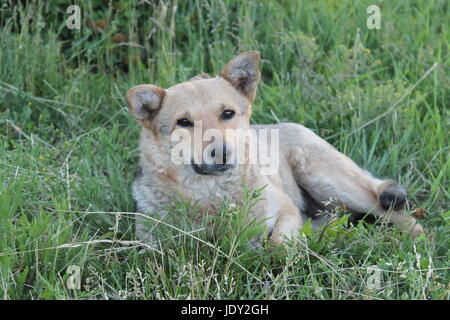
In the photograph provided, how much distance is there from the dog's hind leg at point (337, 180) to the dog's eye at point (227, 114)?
103 cm

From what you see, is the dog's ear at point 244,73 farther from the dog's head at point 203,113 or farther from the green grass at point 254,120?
the green grass at point 254,120

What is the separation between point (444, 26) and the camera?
20.8 feet

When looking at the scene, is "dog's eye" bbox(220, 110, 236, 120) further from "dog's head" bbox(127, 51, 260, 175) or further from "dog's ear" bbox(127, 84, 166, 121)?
"dog's ear" bbox(127, 84, 166, 121)

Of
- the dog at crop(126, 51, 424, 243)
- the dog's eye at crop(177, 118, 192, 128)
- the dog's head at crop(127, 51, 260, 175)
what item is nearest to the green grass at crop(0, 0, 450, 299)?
the dog at crop(126, 51, 424, 243)

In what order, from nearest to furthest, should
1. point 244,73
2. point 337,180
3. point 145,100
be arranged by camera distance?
point 145,100 → point 244,73 → point 337,180

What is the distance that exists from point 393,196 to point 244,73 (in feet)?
4.35

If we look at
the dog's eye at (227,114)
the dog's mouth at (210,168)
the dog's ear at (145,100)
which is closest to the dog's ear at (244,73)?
the dog's eye at (227,114)

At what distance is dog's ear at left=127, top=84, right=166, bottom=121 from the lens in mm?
4246

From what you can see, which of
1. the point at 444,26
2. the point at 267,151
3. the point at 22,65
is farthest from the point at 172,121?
the point at 444,26

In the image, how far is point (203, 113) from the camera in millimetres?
4164

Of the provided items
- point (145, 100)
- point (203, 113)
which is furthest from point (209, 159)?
point (145, 100)

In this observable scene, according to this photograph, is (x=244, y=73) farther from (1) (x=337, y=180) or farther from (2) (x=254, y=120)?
(2) (x=254, y=120)

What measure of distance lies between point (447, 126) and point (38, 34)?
3.60m

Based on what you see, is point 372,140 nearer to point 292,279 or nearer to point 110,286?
point 292,279
